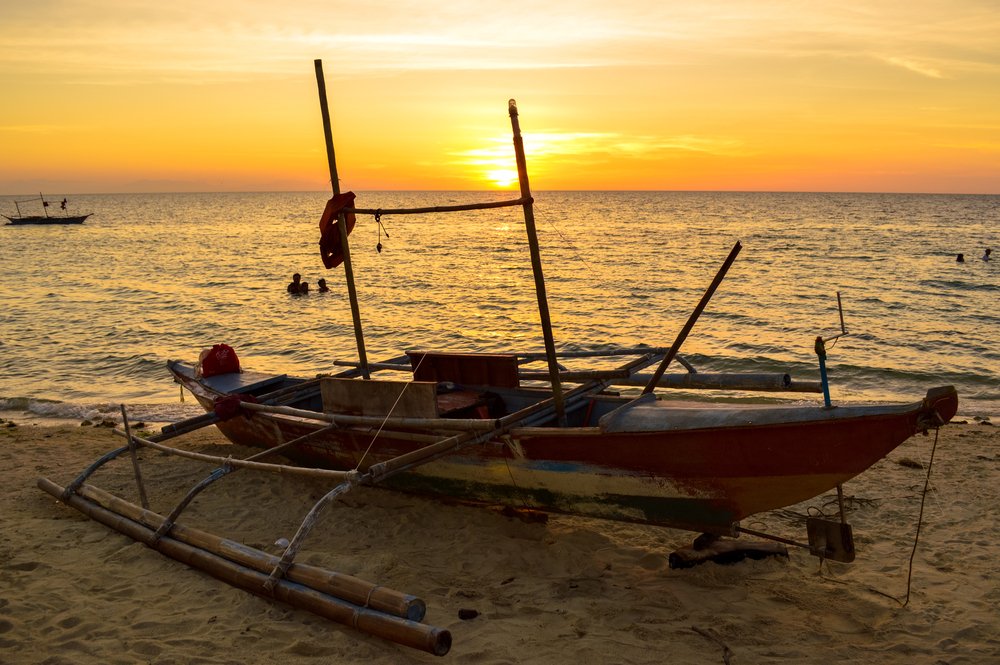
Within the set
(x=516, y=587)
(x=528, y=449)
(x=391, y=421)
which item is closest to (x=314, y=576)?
(x=516, y=587)

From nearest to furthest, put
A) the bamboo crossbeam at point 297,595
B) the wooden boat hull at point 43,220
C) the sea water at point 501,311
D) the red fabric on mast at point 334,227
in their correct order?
the bamboo crossbeam at point 297,595 < the red fabric on mast at point 334,227 < the sea water at point 501,311 < the wooden boat hull at point 43,220

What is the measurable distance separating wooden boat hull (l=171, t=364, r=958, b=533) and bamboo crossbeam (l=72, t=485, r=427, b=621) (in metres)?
1.65

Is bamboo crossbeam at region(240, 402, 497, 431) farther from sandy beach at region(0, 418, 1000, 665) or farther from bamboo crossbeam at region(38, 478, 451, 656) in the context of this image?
bamboo crossbeam at region(38, 478, 451, 656)

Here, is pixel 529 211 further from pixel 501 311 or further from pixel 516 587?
pixel 501 311

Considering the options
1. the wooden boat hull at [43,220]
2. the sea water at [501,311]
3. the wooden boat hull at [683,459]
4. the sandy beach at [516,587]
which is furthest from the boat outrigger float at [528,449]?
the wooden boat hull at [43,220]

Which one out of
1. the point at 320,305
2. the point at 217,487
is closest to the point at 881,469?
A: the point at 217,487

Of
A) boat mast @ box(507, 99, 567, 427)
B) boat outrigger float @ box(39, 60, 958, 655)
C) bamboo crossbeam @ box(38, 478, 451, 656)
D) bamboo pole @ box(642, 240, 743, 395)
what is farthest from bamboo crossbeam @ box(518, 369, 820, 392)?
bamboo crossbeam @ box(38, 478, 451, 656)

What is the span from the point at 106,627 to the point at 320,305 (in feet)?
76.5

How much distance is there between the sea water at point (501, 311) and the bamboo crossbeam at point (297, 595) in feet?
11.2

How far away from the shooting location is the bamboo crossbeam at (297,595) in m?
4.78

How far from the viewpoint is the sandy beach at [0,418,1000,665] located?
16.8 ft

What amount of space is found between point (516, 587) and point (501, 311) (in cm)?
2064

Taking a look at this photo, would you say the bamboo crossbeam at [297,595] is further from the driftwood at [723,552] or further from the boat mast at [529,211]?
the boat mast at [529,211]

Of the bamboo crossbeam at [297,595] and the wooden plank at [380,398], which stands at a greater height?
the wooden plank at [380,398]
